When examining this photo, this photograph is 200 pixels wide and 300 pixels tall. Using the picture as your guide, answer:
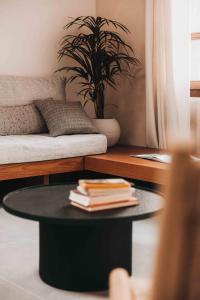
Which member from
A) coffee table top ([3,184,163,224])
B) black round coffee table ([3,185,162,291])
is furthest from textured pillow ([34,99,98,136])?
black round coffee table ([3,185,162,291])

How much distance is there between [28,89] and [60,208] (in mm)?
2415

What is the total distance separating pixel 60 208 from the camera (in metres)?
1.90

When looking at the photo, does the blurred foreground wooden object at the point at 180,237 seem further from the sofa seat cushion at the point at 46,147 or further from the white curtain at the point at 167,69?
the white curtain at the point at 167,69

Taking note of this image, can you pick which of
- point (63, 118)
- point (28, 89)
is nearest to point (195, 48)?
point (63, 118)

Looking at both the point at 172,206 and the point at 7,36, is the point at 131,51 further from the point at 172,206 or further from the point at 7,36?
the point at 172,206

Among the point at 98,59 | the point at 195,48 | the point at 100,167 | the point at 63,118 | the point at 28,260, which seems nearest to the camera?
the point at 28,260

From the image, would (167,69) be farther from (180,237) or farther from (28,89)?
(180,237)

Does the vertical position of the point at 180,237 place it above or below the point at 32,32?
below

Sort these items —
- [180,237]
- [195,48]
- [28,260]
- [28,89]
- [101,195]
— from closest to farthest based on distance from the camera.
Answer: [180,237], [101,195], [28,260], [195,48], [28,89]

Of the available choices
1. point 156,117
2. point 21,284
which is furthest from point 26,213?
point 156,117

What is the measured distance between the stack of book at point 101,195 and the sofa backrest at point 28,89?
2278mm

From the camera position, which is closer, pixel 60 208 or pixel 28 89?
pixel 60 208

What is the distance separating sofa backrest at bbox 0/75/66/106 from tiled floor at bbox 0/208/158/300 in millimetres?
1217

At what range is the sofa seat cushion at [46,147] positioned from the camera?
3352mm
